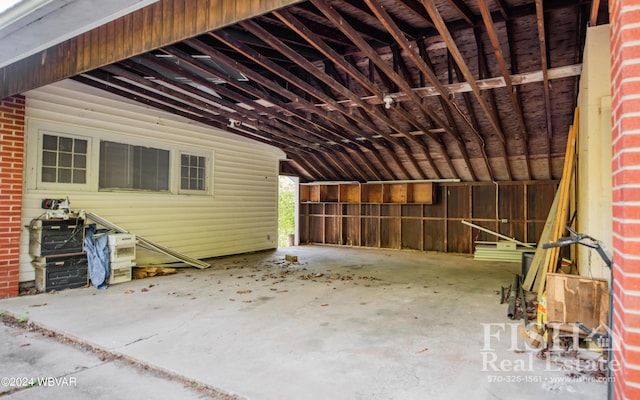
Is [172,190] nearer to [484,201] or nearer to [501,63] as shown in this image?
[501,63]

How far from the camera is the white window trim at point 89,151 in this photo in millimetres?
4797

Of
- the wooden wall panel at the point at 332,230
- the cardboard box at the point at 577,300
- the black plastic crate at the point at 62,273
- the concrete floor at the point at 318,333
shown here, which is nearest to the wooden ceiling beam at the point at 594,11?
the cardboard box at the point at 577,300

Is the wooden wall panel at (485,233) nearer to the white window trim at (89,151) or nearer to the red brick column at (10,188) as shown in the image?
the white window trim at (89,151)

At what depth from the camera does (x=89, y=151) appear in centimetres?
547

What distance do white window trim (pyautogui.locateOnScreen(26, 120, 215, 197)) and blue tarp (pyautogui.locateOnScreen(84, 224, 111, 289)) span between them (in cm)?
84

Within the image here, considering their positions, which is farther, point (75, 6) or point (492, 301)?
point (492, 301)

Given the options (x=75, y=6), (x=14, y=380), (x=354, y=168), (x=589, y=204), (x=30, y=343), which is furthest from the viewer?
(x=354, y=168)

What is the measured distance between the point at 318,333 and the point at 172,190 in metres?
4.88

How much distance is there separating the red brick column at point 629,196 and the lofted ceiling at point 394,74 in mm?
1812

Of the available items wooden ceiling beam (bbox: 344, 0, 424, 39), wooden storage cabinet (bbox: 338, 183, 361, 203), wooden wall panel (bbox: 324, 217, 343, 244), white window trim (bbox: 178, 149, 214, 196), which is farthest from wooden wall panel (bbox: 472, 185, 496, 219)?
white window trim (bbox: 178, 149, 214, 196)

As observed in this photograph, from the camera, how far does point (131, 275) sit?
5.56 meters

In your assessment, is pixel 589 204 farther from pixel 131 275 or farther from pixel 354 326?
pixel 131 275

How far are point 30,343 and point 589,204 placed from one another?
5.34 meters

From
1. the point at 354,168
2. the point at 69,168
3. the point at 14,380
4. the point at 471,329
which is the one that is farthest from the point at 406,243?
the point at 14,380
